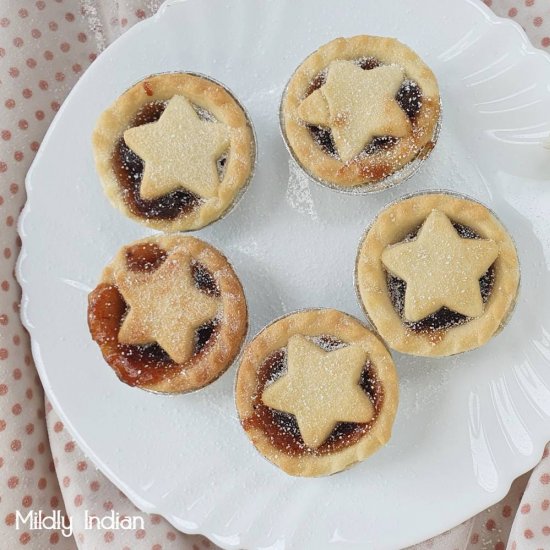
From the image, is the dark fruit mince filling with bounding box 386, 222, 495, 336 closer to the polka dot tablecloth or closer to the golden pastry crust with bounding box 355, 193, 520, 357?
the golden pastry crust with bounding box 355, 193, 520, 357

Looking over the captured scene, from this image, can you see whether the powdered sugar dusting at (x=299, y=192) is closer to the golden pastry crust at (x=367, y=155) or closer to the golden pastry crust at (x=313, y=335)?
the golden pastry crust at (x=367, y=155)

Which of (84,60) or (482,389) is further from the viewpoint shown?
(84,60)

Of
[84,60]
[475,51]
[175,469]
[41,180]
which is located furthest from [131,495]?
[475,51]

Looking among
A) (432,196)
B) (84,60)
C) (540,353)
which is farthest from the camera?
(84,60)

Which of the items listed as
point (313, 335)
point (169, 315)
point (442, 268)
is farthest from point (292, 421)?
point (442, 268)

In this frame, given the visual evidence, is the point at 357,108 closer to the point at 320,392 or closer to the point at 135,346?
the point at 320,392

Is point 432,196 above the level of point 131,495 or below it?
above

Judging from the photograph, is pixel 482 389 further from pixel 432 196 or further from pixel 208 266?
pixel 208 266
